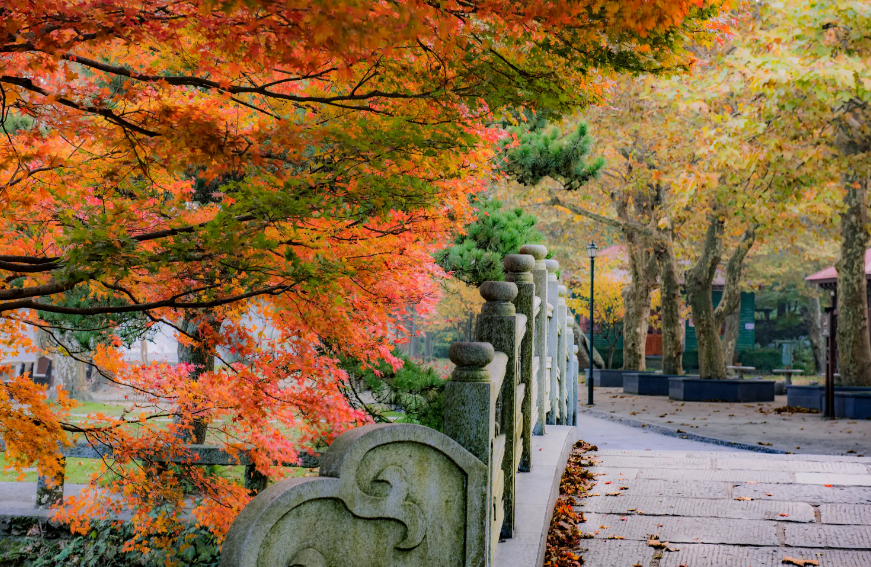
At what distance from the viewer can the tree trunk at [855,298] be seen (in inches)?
714

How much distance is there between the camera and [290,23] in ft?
11.1

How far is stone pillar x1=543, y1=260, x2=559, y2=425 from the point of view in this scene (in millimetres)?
6980

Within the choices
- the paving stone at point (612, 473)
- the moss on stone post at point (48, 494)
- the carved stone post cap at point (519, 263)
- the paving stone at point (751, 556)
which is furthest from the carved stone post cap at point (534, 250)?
the moss on stone post at point (48, 494)

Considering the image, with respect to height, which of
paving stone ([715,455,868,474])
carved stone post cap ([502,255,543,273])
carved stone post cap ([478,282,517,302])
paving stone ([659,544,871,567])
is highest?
carved stone post cap ([502,255,543,273])

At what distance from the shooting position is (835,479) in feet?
21.6

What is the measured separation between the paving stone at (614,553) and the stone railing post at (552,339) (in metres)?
2.09

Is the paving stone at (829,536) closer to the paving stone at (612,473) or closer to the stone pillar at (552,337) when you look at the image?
the paving stone at (612,473)

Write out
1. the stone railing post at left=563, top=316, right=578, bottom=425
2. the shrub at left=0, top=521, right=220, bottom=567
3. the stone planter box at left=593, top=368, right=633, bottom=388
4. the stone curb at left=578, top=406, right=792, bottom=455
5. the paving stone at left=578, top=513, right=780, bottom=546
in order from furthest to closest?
the stone planter box at left=593, top=368, right=633, bottom=388, the stone curb at left=578, top=406, right=792, bottom=455, the shrub at left=0, top=521, right=220, bottom=567, the stone railing post at left=563, top=316, right=578, bottom=425, the paving stone at left=578, top=513, right=780, bottom=546

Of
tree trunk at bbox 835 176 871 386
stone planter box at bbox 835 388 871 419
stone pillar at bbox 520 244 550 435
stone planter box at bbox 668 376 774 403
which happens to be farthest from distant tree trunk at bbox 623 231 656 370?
stone pillar at bbox 520 244 550 435

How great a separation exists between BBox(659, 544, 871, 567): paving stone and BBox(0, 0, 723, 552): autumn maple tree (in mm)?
2666

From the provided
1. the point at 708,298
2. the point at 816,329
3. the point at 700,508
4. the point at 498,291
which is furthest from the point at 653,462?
the point at 816,329

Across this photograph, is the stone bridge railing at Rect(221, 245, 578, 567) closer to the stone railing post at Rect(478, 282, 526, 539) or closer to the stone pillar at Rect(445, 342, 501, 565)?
the stone pillar at Rect(445, 342, 501, 565)

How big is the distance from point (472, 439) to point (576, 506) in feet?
10.7

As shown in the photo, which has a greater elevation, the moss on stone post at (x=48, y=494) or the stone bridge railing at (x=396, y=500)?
the stone bridge railing at (x=396, y=500)
